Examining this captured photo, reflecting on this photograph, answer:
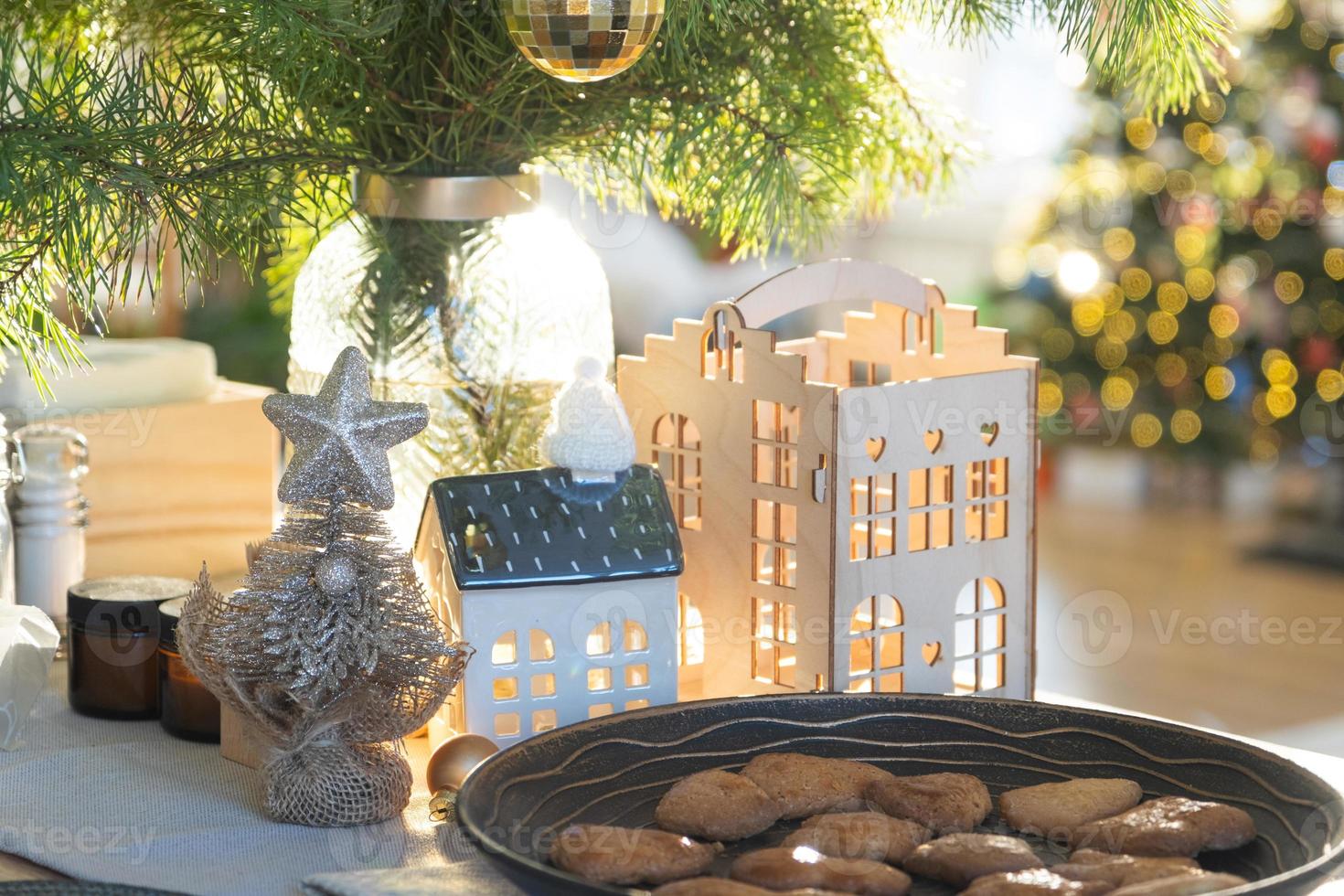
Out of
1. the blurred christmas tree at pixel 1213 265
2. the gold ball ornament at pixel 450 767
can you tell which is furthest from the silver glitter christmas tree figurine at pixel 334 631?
the blurred christmas tree at pixel 1213 265

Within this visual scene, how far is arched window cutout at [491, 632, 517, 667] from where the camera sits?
839 millimetres

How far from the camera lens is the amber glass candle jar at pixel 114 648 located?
0.90 metres

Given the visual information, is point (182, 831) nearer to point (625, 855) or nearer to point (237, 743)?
point (237, 743)

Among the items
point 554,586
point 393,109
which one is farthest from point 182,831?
point 393,109

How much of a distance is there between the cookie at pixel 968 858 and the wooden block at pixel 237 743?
36 cm

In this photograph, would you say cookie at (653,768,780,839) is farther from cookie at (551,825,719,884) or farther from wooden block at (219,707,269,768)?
wooden block at (219,707,269,768)

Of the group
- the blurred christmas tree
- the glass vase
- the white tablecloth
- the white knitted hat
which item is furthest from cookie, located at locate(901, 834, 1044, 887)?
the blurred christmas tree

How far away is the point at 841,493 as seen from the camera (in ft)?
2.84

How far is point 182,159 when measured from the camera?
87 cm

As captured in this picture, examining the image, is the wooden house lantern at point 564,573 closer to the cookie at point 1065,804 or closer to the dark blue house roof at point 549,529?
the dark blue house roof at point 549,529

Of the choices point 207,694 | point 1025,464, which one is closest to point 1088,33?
point 1025,464

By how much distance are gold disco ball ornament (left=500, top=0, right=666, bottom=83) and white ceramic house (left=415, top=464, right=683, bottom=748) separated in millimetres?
222

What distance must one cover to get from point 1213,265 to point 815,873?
3400 mm

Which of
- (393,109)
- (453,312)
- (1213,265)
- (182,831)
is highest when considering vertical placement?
(1213,265)
